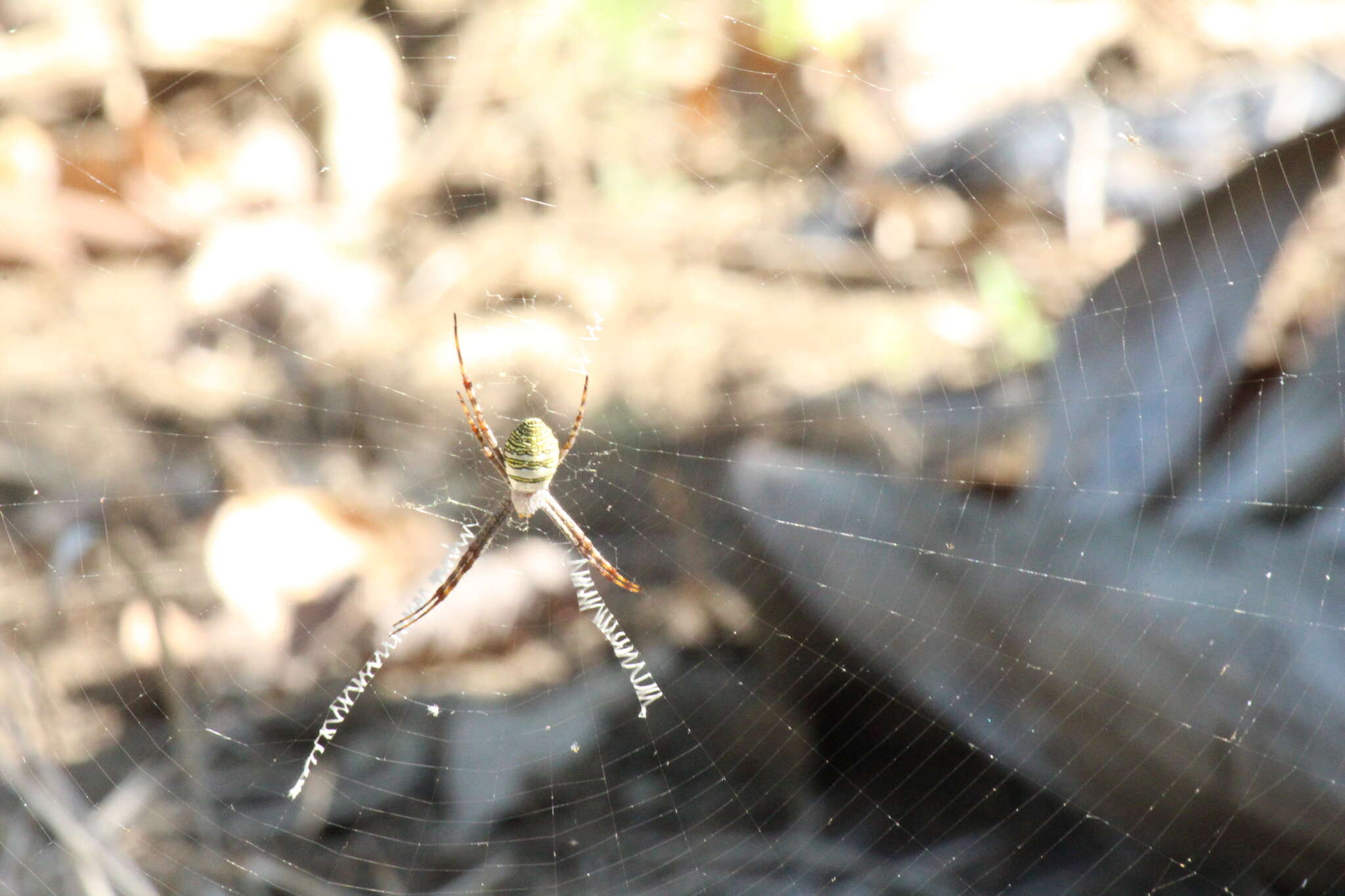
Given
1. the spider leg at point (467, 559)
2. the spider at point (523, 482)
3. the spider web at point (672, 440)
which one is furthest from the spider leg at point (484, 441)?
the spider web at point (672, 440)

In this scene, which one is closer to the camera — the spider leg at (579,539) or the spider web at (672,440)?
the spider web at (672,440)

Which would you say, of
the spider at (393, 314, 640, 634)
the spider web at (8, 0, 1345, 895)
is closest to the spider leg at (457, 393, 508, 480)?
the spider at (393, 314, 640, 634)

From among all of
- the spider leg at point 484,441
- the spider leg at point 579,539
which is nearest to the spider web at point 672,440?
the spider leg at point 579,539

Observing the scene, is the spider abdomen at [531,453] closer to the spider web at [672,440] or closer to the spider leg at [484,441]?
the spider leg at [484,441]

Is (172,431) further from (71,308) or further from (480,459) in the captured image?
(480,459)

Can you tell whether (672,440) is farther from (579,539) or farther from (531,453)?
(531,453)

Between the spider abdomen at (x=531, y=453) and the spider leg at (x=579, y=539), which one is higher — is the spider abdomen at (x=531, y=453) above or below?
above

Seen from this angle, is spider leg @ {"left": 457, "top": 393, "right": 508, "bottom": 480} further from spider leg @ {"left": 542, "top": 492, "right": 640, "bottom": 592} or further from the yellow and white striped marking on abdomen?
spider leg @ {"left": 542, "top": 492, "right": 640, "bottom": 592}


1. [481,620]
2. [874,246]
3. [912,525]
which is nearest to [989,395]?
[912,525]
